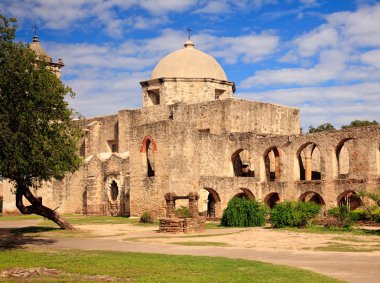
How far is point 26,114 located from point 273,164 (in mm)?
20786

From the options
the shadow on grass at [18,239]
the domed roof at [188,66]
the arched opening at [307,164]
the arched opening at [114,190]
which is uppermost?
the domed roof at [188,66]

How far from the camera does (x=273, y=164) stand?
112 ft

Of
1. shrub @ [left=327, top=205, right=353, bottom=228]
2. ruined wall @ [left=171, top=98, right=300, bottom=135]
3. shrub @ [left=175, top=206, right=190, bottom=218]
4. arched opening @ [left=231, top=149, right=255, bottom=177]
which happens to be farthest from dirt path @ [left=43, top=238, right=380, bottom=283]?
ruined wall @ [left=171, top=98, right=300, bottom=135]

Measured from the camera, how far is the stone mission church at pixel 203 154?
2822 centimetres

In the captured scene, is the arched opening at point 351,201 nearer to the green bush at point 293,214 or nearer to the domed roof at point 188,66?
the green bush at point 293,214

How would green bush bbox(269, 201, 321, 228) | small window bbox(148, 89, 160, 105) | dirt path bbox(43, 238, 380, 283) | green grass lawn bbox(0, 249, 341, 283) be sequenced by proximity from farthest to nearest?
small window bbox(148, 89, 160, 105)
green bush bbox(269, 201, 321, 228)
dirt path bbox(43, 238, 380, 283)
green grass lawn bbox(0, 249, 341, 283)

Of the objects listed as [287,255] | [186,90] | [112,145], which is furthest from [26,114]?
[112,145]

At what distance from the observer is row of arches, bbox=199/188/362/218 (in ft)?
94.7

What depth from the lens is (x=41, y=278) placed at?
10547 mm

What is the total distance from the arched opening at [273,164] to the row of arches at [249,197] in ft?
4.84

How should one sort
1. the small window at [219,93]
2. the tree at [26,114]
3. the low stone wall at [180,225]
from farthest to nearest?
the small window at [219,93], the low stone wall at [180,225], the tree at [26,114]

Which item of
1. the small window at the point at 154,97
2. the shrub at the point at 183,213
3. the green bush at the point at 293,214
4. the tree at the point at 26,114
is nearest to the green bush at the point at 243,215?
the green bush at the point at 293,214

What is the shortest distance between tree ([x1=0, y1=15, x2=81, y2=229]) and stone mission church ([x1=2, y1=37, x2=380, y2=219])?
11156 mm

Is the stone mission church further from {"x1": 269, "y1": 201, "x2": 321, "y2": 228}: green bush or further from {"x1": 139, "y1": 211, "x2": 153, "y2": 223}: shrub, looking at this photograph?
{"x1": 269, "y1": 201, "x2": 321, "y2": 228}: green bush
